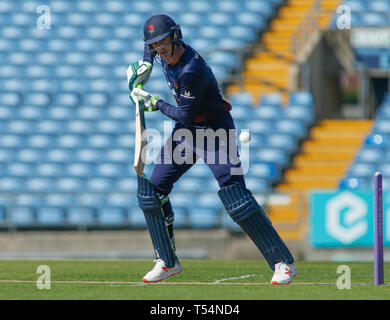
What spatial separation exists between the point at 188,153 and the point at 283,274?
1.15 m

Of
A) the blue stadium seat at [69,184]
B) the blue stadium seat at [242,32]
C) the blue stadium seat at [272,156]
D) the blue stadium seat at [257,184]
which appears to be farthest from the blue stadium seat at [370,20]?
the blue stadium seat at [69,184]

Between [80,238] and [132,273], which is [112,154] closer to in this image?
[80,238]

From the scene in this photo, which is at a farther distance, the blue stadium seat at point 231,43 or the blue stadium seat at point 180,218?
the blue stadium seat at point 231,43

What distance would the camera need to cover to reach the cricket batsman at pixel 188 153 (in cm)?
648

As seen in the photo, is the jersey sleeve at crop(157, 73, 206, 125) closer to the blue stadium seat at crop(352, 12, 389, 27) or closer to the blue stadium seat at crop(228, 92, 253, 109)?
the blue stadium seat at crop(228, 92, 253, 109)

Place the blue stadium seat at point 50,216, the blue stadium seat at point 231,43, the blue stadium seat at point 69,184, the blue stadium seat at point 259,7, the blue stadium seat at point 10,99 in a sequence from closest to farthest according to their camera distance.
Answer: the blue stadium seat at point 50,216 → the blue stadium seat at point 69,184 → the blue stadium seat at point 10,99 → the blue stadium seat at point 231,43 → the blue stadium seat at point 259,7

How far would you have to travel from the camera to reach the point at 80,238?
13.6m

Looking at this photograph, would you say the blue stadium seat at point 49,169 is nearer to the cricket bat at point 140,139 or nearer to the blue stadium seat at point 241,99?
the blue stadium seat at point 241,99

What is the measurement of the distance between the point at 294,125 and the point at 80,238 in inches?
179

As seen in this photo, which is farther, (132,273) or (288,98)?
(288,98)

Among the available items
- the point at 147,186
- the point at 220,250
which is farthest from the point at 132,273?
the point at 220,250

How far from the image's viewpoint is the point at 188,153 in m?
6.74

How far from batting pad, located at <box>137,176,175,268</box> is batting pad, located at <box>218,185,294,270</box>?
52 cm

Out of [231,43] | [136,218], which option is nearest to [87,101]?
[231,43]
